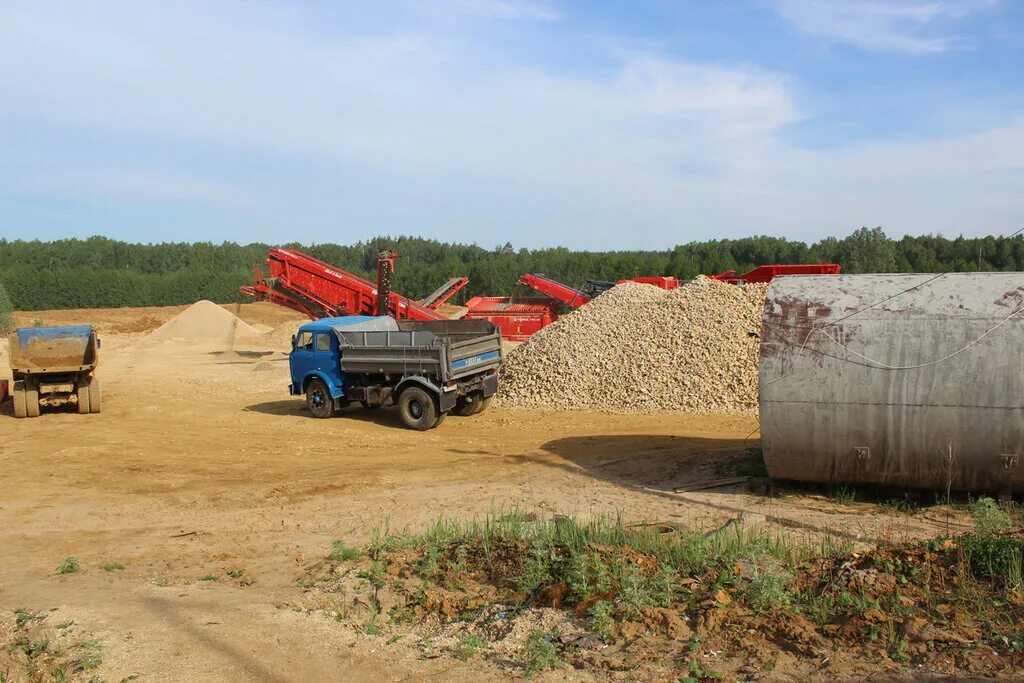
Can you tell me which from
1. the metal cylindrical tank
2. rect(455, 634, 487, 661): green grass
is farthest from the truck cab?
rect(455, 634, 487, 661): green grass

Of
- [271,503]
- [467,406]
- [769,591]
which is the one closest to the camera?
[769,591]

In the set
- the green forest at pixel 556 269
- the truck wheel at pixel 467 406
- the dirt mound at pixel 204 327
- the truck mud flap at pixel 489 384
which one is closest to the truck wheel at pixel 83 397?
the truck wheel at pixel 467 406

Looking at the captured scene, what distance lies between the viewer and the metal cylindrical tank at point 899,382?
848cm

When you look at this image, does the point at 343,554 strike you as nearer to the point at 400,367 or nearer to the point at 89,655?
the point at 89,655

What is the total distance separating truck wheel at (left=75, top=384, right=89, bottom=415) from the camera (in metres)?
18.9

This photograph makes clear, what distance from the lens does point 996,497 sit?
887 centimetres

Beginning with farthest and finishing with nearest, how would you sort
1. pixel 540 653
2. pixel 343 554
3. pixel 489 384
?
pixel 489 384
pixel 343 554
pixel 540 653

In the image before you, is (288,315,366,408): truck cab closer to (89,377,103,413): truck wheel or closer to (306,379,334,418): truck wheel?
(306,379,334,418): truck wheel

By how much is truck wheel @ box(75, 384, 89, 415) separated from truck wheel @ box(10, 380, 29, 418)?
1.06 metres

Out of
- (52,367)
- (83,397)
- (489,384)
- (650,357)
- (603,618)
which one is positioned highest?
(650,357)

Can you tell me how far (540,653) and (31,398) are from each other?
16.8 m

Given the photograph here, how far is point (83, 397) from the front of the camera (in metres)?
19.0

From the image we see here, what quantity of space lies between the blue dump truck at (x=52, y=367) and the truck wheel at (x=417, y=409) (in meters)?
7.45

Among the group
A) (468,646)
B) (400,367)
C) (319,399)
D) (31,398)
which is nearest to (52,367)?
(31,398)
